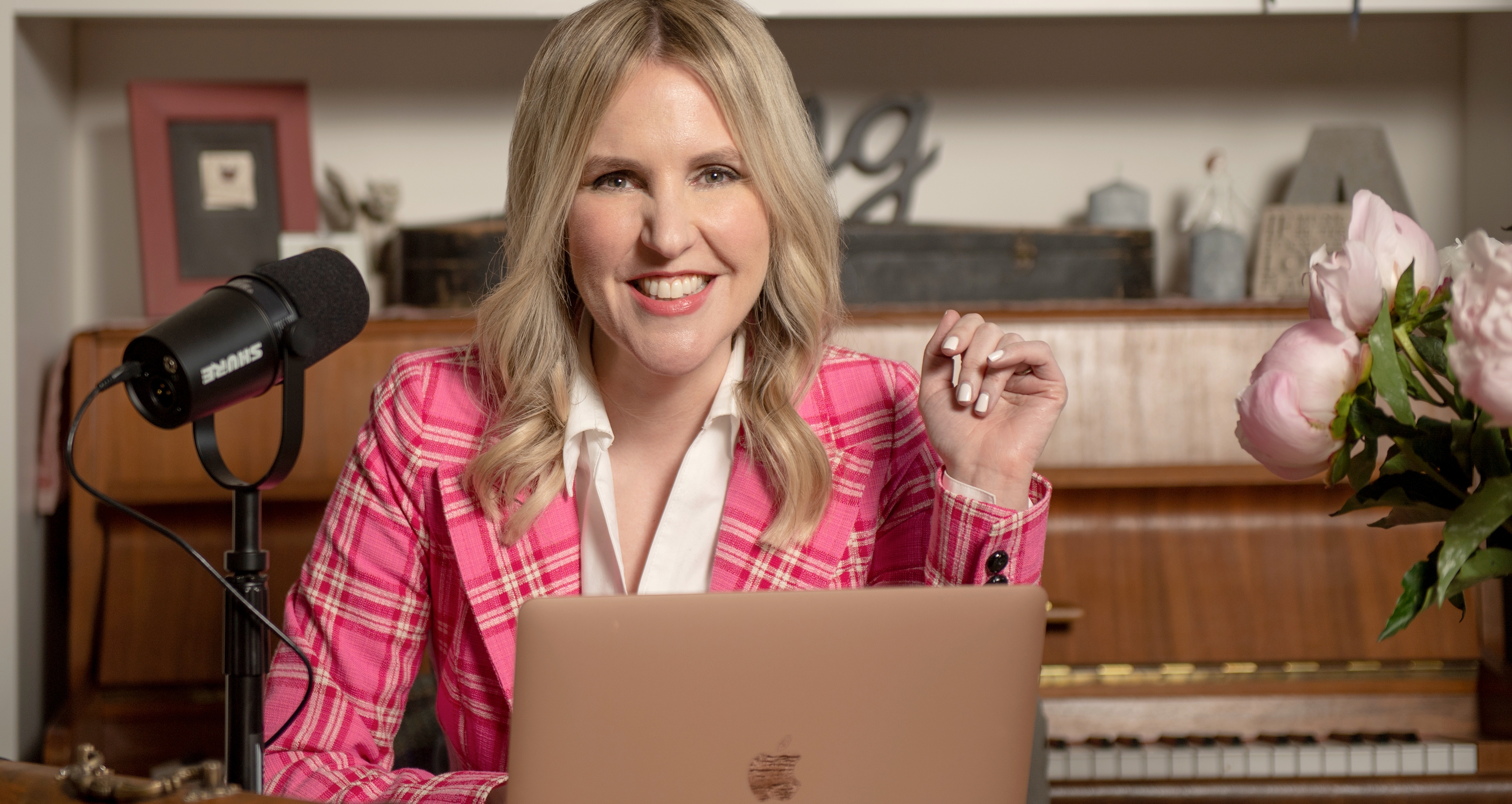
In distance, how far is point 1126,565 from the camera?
1.86 metres

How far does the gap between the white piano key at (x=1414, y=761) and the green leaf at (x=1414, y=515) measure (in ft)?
4.28

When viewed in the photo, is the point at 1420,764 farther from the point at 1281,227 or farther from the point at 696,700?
the point at 696,700

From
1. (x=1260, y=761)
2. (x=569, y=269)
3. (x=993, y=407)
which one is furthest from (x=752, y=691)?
(x=1260, y=761)

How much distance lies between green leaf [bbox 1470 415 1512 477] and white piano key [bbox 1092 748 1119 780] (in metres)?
1.26

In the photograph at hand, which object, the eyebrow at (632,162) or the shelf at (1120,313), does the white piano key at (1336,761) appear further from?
the eyebrow at (632,162)

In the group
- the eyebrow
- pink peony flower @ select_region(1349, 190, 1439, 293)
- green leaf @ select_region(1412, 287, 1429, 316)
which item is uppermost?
the eyebrow

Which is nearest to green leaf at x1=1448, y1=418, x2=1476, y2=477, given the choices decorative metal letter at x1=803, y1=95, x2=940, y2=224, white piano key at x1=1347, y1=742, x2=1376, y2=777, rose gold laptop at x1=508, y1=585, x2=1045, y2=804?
rose gold laptop at x1=508, y1=585, x2=1045, y2=804

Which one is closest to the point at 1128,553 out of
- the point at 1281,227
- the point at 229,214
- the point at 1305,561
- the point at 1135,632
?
the point at 1135,632

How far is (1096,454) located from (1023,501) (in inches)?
31.8

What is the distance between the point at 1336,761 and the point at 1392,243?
4.51ft

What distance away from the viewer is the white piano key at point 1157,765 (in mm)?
1732

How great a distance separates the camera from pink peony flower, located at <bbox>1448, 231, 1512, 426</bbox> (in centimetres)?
50

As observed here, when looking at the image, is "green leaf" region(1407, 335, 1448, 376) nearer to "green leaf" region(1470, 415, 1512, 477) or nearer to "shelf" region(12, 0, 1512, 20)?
"green leaf" region(1470, 415, 1512, 477)

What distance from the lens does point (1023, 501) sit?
3.55 ft
